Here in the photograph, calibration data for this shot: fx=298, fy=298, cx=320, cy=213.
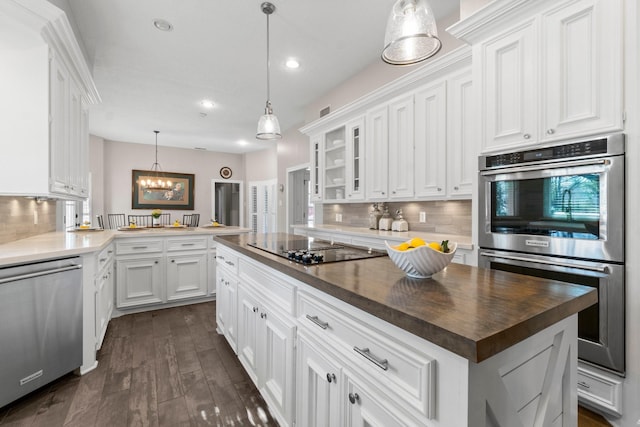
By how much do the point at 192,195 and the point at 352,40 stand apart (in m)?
6.60

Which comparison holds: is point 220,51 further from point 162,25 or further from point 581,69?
point 581,69

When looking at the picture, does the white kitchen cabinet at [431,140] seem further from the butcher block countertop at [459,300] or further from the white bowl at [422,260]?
the white bowl at [422,260]

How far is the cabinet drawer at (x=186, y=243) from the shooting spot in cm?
365

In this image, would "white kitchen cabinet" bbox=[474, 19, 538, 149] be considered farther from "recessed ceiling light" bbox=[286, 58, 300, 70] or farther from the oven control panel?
"recessed ceiling light" bbox=[286, 58, 300, 70]

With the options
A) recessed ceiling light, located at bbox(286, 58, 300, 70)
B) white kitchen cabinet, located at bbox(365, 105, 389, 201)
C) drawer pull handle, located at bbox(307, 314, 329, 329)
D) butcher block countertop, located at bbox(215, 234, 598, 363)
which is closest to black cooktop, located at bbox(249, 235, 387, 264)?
butcher block countertop, located at bbox(215, 234, 598, 363)

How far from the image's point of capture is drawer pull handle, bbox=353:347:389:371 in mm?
866

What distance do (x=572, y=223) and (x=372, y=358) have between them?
→ 61.0 inches

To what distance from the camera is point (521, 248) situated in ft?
6.31

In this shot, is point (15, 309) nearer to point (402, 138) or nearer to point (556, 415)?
point (556, 415)

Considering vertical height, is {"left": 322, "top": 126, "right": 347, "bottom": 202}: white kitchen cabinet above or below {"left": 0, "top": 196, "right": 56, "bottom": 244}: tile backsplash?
above

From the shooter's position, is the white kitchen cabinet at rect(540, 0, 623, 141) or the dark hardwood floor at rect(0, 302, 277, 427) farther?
the dark hardwood floor at rect(0, 302, 277, 427)

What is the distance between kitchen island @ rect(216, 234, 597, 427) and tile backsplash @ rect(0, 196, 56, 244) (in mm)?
2454

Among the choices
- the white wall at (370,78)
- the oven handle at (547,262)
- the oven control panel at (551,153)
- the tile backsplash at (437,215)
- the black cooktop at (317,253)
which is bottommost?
the oven handle at (547,262)

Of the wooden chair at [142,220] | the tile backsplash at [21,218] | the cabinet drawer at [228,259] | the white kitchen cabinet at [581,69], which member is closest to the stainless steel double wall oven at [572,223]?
the white kitchen cabinet at [581,69]
